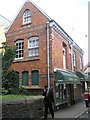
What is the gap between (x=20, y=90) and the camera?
40.1ft

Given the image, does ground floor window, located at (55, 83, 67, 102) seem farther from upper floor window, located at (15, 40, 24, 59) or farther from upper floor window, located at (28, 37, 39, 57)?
upper floor window, located at (15, 40, 24, 59)

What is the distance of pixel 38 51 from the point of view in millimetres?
13938

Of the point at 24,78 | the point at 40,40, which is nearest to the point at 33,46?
the point at 40,40

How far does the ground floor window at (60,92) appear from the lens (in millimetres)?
13344

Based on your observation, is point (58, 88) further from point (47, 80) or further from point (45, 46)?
point (45, 46)

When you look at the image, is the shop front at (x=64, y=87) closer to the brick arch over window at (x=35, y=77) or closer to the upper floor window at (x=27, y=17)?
the brick arch over window at (x=35, y=77)

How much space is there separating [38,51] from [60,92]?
4.19m

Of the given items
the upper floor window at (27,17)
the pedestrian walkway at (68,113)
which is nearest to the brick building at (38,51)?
the upper floor window at (27,17)

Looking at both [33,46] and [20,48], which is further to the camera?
[20,48]

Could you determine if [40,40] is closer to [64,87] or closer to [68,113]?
[64,87]

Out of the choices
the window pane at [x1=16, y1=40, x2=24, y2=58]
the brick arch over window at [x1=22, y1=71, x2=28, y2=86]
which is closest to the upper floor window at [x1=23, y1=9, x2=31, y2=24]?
the window pane at [x1=16, y1=40, x2=24, y2=58]

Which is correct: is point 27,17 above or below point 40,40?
above

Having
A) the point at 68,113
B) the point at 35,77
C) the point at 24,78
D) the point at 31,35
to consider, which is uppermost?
the point at 31,35

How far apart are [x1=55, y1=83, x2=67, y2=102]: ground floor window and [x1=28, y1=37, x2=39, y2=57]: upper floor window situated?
11.3 ft
